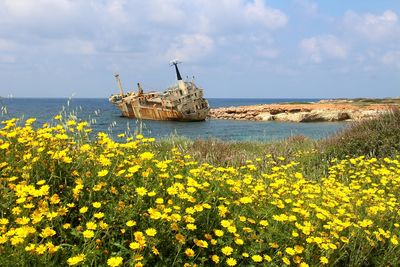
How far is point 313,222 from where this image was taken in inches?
161

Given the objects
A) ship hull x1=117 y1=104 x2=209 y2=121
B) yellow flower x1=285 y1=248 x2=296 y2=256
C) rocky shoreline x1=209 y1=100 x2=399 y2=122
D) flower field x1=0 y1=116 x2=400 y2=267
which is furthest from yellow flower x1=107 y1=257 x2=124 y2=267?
ship hull x1=117 y1=104 x2=209 y2=121

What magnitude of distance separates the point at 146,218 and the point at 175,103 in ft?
160

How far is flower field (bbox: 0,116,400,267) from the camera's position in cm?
303

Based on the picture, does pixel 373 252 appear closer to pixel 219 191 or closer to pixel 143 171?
pixel 219 191

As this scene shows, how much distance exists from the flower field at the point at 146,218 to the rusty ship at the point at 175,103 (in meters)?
46.8

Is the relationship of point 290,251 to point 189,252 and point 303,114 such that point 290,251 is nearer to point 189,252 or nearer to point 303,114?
point 189,252

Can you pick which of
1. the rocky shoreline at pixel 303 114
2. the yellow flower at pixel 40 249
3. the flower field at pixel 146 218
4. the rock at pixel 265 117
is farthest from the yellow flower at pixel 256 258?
the rock at pixel 265 117

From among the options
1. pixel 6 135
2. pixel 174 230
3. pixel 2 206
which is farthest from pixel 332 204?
pixel 6 135

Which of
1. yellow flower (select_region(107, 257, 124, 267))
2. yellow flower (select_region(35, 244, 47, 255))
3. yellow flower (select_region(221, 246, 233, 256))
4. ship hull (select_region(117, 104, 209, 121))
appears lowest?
yellow flower (select_region(221, 246, 233, 256))

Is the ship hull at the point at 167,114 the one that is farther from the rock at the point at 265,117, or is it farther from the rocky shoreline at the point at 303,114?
the rocky shoreline at the point at 303,114

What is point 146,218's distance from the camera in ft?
11.3

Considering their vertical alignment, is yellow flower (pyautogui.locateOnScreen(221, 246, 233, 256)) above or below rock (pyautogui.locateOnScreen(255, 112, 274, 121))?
above

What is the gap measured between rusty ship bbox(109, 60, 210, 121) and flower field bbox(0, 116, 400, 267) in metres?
46.8

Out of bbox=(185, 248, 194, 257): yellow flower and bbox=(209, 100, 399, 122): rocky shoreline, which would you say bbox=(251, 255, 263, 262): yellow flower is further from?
bbox=(209, 100, 399, 122): rocky shoreline
